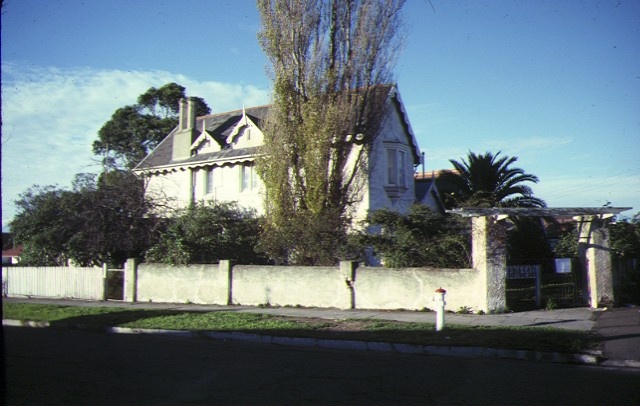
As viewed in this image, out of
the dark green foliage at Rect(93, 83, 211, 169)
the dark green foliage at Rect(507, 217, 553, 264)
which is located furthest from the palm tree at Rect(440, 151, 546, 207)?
the dark green foliage at Rect(93, 83, 211, 169)

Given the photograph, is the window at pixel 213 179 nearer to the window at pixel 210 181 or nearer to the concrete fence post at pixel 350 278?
the window at pixel 210 181

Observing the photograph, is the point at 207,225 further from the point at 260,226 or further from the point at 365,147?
the point at 365,147

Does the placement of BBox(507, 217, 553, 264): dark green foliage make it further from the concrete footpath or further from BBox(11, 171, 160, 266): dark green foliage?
BBox(11, 171, 160, 266): dark green foliage

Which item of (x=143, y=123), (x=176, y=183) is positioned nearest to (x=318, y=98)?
(x=176, y=183)

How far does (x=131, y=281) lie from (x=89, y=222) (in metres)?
4.00

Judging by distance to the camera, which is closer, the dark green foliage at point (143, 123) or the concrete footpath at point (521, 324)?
the concrete footpath at point (521, 324)

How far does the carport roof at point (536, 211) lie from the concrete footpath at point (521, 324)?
8.37ft

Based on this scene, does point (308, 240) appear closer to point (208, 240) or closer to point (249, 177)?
point (208, 240)

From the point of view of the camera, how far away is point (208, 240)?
795 inches

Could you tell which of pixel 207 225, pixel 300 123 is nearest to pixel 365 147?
pixel 300 123

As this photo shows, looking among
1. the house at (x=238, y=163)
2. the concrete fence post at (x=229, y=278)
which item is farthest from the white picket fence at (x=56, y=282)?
the concrete fence post at (x=229, y=278)

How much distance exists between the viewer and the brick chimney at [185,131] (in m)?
32.8

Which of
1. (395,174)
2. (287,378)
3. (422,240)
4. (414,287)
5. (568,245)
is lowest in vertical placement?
(287,378)

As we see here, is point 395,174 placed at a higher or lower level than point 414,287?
higher
